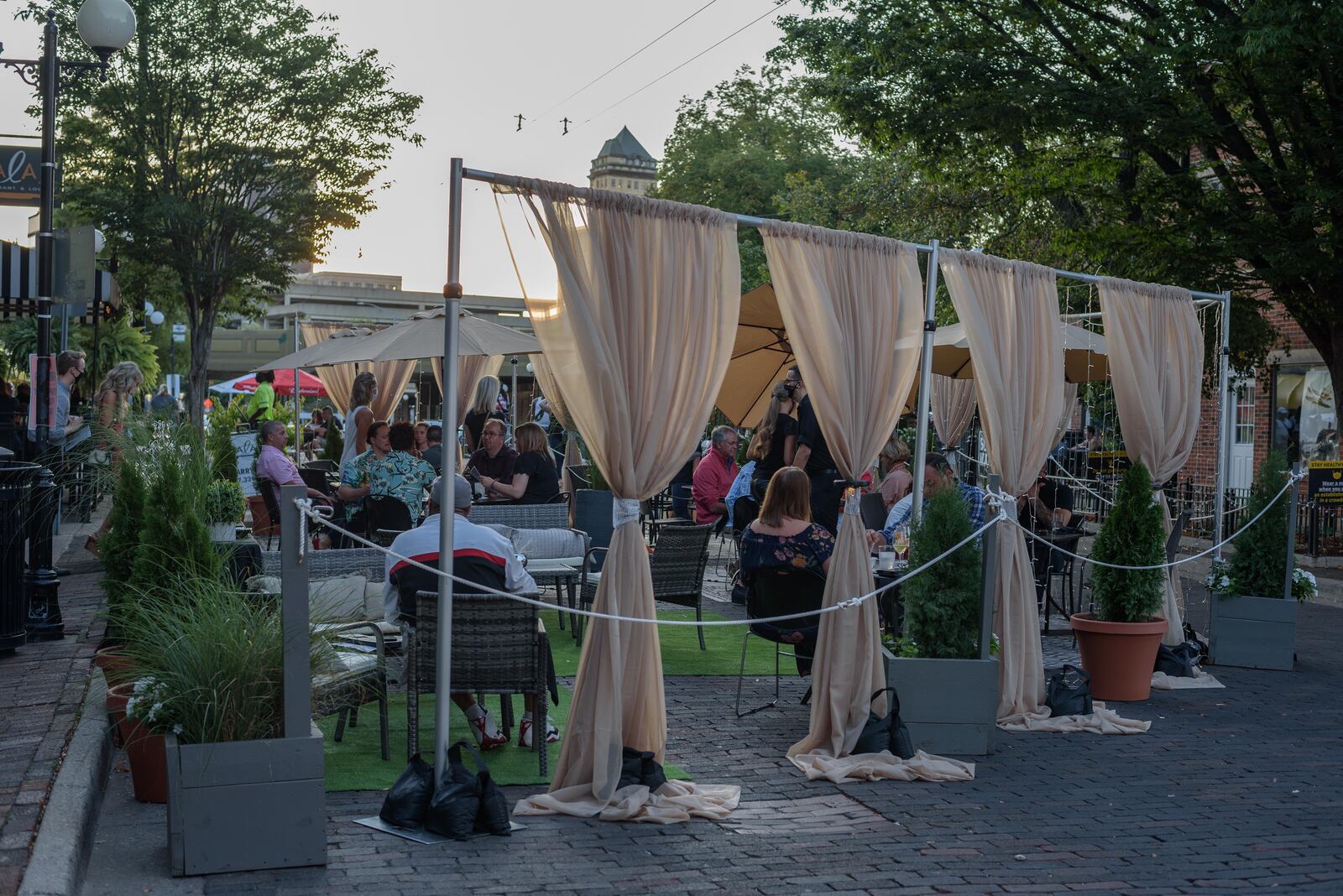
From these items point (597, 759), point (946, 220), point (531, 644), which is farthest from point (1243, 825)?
point (946, 220)

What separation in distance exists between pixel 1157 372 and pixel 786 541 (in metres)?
3.76

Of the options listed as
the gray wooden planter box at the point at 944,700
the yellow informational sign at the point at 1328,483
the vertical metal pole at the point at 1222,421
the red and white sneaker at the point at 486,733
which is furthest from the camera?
the yellow informational sign at the point at 1328,483

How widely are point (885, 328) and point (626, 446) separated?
6.60ft

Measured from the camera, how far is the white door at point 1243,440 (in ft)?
80.9

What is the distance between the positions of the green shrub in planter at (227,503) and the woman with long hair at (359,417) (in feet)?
10.5

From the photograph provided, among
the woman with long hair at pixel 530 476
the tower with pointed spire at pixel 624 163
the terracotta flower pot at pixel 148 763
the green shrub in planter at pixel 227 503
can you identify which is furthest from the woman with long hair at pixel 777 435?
the tower with pointed spire at pixel 624 163

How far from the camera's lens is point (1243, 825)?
19.7ft

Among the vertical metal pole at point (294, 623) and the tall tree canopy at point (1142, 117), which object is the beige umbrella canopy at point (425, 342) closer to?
the vertical metal pole at point (294, 623)

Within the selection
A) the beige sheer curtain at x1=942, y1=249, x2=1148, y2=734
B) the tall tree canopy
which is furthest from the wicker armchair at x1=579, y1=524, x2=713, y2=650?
the tall tree canopy

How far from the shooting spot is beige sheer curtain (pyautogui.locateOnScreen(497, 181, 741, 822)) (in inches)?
238

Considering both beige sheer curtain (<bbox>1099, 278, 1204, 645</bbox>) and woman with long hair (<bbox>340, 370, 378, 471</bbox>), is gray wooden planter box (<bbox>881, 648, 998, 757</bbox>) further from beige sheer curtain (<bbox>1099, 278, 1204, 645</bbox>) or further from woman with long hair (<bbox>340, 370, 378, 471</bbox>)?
woman with long hair (<bbox>340, 370, 378, 471</bbox>)

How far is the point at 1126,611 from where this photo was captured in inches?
356

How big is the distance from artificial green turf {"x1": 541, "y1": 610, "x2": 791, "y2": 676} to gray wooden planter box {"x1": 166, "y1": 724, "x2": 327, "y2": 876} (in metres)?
3.89

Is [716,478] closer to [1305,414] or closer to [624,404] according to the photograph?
[624,404]
